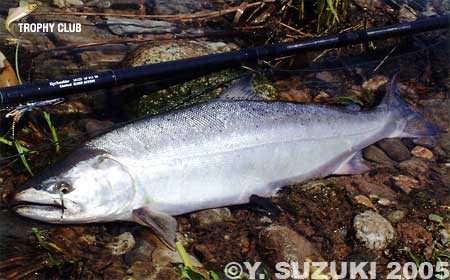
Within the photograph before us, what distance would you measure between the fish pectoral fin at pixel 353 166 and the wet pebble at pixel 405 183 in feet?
0.96

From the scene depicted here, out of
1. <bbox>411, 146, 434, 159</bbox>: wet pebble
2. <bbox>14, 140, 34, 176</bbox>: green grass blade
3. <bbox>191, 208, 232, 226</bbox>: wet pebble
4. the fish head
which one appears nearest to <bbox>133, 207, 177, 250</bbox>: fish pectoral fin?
the fish head

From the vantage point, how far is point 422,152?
193 inches

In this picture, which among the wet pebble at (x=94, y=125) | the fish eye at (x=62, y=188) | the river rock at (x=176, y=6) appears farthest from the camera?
the river rock at (x=176, y=6)

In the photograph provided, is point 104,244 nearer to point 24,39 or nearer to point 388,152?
point 388,152

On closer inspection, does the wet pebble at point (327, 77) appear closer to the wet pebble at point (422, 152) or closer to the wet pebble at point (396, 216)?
the wet pebble at point (422, 152)

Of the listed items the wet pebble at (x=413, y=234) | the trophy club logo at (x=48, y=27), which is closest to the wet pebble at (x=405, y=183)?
the wet pebble at (x=413, y=234)

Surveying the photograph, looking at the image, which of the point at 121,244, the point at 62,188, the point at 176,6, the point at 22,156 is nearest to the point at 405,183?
the point at 121,244

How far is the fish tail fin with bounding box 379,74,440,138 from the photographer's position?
15.6 ft

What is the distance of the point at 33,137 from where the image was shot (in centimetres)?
445

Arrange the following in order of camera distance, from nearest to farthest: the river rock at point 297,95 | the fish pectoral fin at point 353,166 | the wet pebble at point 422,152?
the fish pectoral fin at point 353,166
the wet pebble at point 422,152
the river rock at point 297,95

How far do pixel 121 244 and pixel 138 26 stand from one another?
324 cm

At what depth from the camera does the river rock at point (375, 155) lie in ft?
15.6

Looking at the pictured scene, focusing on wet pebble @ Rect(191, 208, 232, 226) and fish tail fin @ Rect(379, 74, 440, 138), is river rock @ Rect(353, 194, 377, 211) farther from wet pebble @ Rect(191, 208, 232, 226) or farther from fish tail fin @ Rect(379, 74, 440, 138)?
wet pebble @ Rect(191, 208, 232, 226)

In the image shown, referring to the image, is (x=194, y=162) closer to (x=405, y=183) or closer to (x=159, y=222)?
(x=159, y=222)
